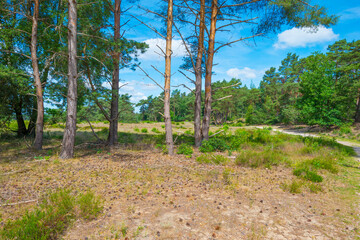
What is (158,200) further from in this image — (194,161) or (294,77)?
(294,77)

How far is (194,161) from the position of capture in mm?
7785

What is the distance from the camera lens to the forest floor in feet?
10.4

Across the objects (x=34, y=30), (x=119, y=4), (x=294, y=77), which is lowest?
(x=34, y=30)

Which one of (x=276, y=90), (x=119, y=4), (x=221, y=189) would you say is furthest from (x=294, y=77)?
(x=221, y=189)

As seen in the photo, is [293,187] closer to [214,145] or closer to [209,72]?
[214,145]

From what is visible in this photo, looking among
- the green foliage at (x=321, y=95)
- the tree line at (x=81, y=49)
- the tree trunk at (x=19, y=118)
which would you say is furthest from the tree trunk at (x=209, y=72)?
the green foliage at (x=321, y=95)

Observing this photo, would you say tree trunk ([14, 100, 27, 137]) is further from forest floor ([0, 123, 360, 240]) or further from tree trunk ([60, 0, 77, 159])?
tree trunk ([60, 0, 77, 159])

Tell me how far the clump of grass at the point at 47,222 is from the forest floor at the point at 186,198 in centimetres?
20

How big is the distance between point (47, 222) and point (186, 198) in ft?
8.84

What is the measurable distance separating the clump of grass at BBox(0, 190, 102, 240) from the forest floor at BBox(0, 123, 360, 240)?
0.20 m

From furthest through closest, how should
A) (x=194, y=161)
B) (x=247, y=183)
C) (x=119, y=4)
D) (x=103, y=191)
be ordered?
(x=119, y=4) → (x=194, y=161) → (x=247, y=183) → (x=103, y=191)

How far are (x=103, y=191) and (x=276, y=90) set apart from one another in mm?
49095

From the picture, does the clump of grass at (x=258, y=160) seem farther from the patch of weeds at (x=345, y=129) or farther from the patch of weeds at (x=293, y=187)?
the patch of weeds at (x=345, y=129)

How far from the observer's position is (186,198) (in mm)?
4387
